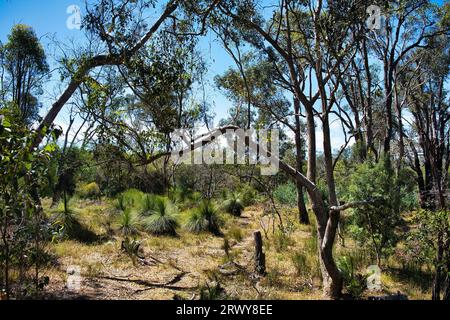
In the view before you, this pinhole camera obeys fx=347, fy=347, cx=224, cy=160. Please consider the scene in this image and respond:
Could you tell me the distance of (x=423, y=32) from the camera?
14055 millimetres

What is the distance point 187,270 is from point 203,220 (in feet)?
12.6

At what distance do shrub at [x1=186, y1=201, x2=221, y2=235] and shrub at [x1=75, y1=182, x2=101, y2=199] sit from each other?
10475mm

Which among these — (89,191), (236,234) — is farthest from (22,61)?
(236,234)

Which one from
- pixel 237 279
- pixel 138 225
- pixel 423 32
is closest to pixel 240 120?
pixel 138 225

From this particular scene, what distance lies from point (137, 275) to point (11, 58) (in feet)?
51.8

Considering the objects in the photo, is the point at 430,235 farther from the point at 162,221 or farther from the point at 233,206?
the point at 233,206

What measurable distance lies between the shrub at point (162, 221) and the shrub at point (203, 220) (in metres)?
0.57

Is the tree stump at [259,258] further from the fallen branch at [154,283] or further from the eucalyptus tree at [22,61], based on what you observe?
the eucalyptus tree at [22,61]

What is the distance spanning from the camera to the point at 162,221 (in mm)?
10836

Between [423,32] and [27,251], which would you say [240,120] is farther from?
[27,251]

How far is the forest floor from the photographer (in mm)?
6148

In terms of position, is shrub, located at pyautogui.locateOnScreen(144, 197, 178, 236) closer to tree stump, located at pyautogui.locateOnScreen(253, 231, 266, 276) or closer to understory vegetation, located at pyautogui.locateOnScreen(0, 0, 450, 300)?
understory vegetation, located at pyautogui.locateOnScreen(0, 0, 450, 300)

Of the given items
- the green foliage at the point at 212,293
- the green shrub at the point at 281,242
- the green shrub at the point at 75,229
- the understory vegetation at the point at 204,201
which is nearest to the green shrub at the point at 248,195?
the understory vegetation at the point at 204,201
